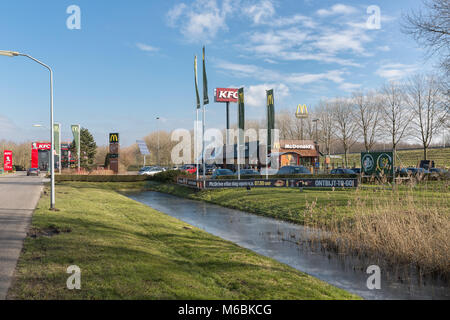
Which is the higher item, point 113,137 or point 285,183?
point 113,137

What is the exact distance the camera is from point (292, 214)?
15703 millimetres

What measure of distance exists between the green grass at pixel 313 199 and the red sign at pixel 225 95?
1674 inches

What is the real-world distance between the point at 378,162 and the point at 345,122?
130 feet

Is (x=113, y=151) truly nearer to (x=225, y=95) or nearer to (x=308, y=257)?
(x=225, y=95)

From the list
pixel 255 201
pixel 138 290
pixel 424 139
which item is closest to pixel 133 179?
pixel 255 201

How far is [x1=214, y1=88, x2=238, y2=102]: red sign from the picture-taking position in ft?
221

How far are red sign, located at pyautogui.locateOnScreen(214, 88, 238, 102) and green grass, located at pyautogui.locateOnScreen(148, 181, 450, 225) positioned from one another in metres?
42.5

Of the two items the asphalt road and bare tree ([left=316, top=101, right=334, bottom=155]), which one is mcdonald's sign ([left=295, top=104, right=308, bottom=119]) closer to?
bare tree ([left=316, top=101, right=334, bottom=155])

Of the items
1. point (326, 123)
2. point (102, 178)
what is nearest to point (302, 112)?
point (326, 123)

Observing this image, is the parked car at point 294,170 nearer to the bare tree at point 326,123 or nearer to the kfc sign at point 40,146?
the bare tree at point 326,123

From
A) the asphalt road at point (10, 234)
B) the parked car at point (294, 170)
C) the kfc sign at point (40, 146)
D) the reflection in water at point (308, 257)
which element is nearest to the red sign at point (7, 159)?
the kfc sign at point (40, 146)

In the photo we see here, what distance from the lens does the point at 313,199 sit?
1766 cm

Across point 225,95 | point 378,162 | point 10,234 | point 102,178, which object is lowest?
point 10,234
